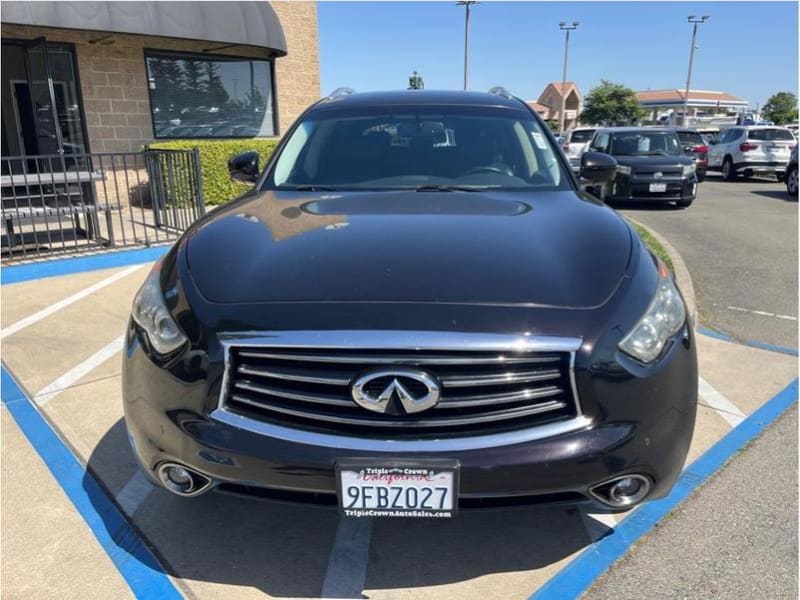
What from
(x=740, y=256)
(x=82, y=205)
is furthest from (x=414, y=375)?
(x=740, y=256)

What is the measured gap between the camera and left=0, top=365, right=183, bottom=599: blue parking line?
7.18 ft

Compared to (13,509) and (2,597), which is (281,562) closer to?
(2,597)

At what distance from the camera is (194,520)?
2518 mm

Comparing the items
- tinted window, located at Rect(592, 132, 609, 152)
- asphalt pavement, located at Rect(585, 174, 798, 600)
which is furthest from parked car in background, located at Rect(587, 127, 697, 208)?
asphalt pavement, located at Rect(585, 174, 798, 600)

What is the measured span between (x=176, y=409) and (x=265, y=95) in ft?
40.9

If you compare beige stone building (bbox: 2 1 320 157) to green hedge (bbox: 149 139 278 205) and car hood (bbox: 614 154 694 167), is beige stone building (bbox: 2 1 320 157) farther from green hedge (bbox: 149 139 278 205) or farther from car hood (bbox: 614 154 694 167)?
car hood (bbox: 614 154 694 167)

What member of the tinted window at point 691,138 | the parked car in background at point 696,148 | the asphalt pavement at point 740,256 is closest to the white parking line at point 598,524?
the asphalt pavement at point 740,256

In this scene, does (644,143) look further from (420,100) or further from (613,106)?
(613,106)

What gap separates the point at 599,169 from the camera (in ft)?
12.6

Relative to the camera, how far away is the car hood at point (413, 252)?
1961 millimetres

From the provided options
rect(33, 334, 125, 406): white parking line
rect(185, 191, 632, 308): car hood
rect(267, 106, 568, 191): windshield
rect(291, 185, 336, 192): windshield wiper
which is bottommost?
rect(33, 334, 125, 406): white parking line

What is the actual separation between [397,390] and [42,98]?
11.2 metres

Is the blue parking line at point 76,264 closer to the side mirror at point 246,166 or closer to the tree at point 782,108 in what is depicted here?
the side mirror at point 246,166

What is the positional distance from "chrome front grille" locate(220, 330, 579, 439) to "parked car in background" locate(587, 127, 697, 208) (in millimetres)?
11001
